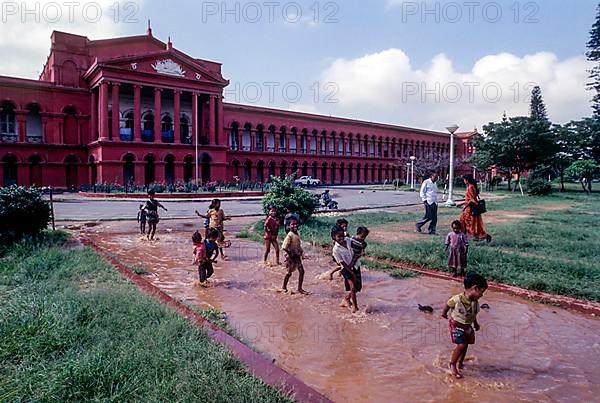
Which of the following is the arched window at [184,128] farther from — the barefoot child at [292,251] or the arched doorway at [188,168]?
Result: the barefoot child at [292,251]

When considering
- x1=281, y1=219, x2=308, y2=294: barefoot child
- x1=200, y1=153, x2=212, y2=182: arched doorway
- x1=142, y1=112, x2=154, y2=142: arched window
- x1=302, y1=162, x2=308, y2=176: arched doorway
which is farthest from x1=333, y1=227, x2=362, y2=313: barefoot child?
x1=302, y1=162, x2=308, y2=176: arched doorway

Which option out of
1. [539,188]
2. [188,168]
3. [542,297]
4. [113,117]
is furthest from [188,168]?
[542,297]

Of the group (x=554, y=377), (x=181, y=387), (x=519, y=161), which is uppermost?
(x=519, y=161)

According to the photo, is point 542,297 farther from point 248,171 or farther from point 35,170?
point 248,171

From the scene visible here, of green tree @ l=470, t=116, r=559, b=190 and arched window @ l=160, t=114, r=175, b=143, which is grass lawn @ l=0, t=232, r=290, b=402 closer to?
arched window @ l=160, t=114, r=175, b=143

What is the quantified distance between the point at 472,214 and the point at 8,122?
33.6 meters

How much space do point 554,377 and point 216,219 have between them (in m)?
6.08

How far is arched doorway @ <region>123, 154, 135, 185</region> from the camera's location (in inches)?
1231

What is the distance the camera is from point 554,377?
11.3 ft

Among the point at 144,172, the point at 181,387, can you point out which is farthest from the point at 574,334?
the point at 144,172

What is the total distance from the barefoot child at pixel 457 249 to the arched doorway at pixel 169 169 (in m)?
29.6

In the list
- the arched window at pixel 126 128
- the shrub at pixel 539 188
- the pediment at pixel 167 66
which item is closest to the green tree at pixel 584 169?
the shrub at pixel 539 188

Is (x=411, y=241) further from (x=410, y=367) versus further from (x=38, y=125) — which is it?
(x=38, y=125)

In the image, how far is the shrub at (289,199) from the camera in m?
11.3
